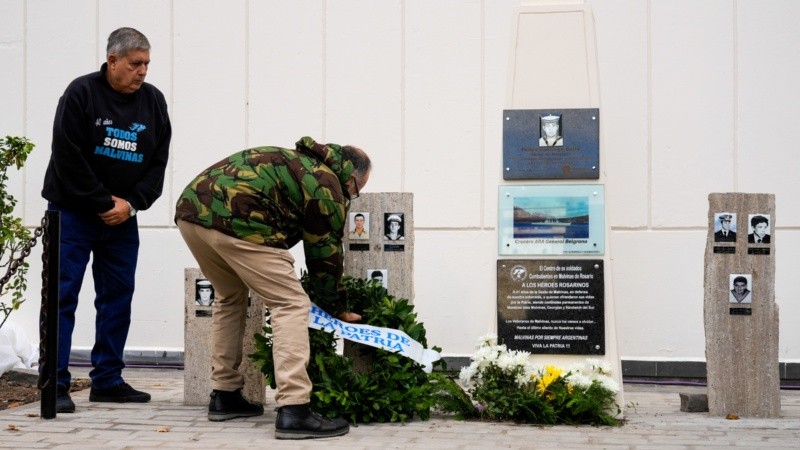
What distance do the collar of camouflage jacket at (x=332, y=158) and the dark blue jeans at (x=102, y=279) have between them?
5.13 ft

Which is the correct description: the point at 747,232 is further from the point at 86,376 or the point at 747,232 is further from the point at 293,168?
the point at 86,376

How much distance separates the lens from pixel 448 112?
874cm

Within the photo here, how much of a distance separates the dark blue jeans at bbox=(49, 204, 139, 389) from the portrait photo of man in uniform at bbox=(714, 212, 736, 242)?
340cm

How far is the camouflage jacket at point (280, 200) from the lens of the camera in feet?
19.1

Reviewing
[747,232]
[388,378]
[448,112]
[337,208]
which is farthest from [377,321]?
[448,112]

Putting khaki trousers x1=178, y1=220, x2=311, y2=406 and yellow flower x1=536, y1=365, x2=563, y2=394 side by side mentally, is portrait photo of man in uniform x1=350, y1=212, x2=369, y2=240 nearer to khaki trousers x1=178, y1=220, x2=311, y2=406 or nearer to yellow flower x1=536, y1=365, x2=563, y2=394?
khaki trousers x1=178, y1=220, x2=311, y2=406

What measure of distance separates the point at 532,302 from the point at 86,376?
11.9ft

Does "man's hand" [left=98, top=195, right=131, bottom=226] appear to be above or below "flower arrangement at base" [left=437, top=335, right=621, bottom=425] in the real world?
above

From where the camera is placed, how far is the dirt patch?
7.23 meters

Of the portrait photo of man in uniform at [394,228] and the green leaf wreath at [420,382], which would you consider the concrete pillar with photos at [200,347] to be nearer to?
the green leaf wreath at [420,382]

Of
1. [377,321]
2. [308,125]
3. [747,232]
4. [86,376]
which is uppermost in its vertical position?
[308,125]

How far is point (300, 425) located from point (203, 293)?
1439mm

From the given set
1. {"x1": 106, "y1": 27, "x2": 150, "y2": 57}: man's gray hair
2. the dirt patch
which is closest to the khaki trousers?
{"x1": 106, "y1": 27, "x2": 150, "y2": 57}: man's gray hair

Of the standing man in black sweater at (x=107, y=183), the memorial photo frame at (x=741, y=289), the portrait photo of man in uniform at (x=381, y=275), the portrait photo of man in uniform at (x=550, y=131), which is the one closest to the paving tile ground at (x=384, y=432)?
the standing man in black sweater at (x=107, y=183)
